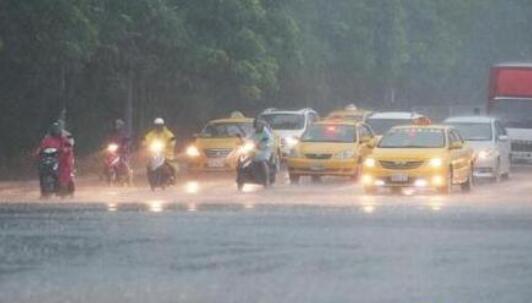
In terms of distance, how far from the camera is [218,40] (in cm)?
5500

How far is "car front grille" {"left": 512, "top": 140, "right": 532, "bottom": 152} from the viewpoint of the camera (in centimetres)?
5141

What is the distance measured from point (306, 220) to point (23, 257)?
716cm

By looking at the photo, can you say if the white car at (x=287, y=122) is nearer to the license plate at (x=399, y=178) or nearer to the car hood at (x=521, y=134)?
the car hood at (x=521, y=134)

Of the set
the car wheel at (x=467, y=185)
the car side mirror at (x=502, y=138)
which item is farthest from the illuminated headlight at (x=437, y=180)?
the car side mirror at (x=502, y=138)

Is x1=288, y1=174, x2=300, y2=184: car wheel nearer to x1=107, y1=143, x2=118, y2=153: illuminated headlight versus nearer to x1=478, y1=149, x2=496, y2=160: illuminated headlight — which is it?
x1=478, y1=149, x2=496, y2=160: illuminated headlight

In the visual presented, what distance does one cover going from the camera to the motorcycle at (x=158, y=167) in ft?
119

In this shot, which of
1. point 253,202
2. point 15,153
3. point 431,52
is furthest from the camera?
point 431,52

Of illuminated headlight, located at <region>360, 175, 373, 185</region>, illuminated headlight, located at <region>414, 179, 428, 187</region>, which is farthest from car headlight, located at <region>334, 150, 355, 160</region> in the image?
illuminated headlight, located at <region>414, 179, 428, 187</region>

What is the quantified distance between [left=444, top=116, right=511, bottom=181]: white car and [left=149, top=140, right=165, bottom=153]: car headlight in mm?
9342

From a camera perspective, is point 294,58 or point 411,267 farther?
point 294,58

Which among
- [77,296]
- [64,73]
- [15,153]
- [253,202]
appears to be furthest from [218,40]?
[77,296]

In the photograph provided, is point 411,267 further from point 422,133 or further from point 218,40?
point 218,40

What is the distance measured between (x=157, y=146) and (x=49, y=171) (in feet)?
14.8

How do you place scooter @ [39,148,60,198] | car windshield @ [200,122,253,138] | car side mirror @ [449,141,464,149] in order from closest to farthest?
scooter @ [39,148,60,198] < car side mirror @ [449,141,464,149] < car windshield @ [200,122,253,138]
